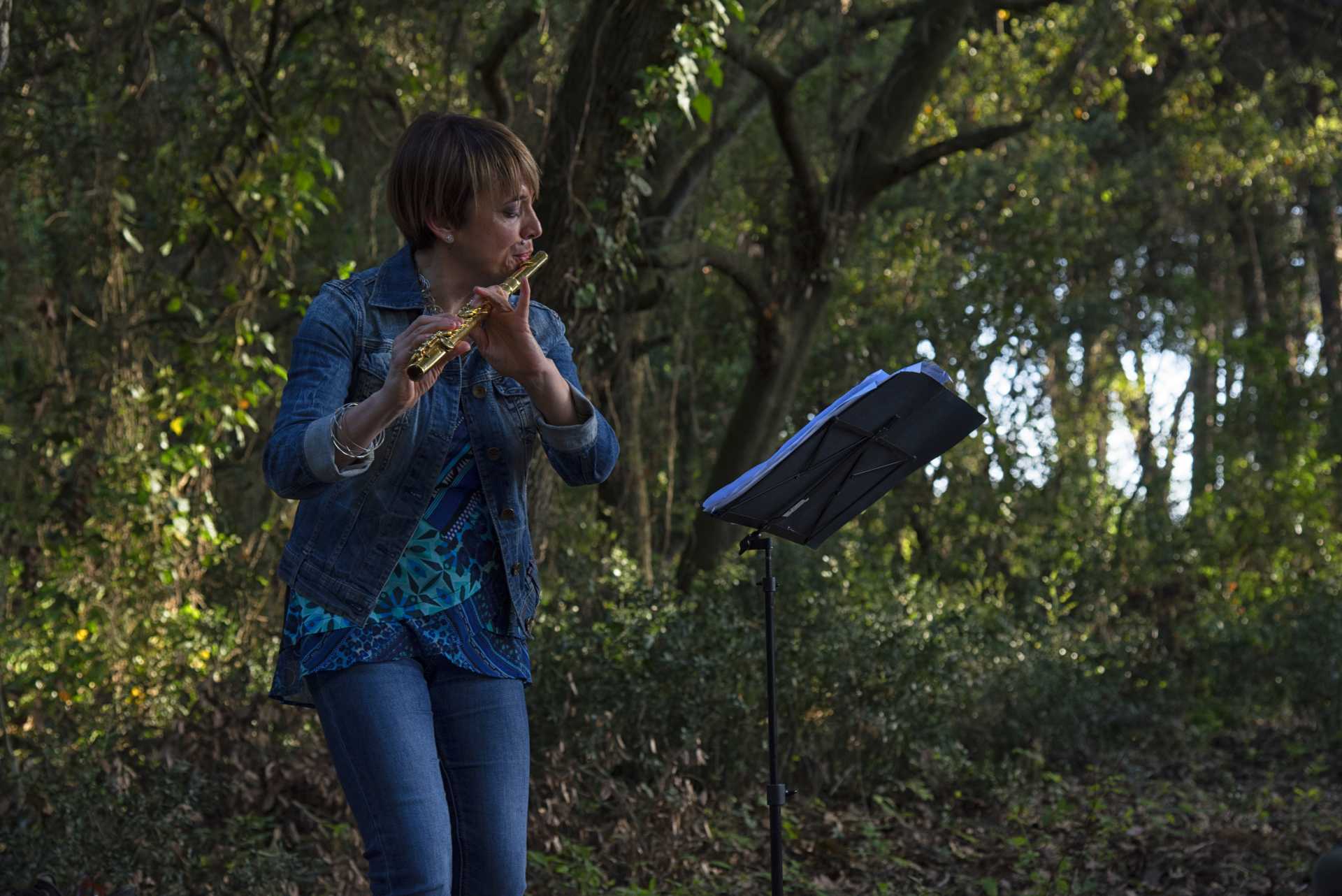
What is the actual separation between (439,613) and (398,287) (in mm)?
552

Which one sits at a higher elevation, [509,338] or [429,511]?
[509,338]

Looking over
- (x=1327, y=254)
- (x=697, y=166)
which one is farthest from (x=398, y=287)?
(x=1327, y=254)

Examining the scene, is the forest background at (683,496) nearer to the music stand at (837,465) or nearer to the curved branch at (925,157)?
the curved branch at (925,157)

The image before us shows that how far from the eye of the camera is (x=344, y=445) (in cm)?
221

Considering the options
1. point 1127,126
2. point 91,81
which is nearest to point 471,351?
point 91,81

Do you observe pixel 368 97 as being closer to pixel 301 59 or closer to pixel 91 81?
pixel 301 59

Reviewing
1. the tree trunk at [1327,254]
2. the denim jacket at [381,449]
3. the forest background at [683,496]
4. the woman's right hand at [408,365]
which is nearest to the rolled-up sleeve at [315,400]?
the denim jacket at [381,449]

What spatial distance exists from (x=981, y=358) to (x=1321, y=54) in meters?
4.18

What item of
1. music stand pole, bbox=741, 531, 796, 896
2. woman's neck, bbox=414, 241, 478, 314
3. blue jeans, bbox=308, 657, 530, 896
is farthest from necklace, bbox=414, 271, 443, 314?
music stand pole, bbox=741, 531, 796, 896

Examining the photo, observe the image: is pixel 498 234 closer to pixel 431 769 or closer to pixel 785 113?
pixel 431 769

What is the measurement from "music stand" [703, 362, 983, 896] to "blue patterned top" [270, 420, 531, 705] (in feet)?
2.54

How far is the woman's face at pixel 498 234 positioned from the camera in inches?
96.5

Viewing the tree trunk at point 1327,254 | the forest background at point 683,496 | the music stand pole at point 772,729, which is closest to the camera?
the music stand pole at point 772,729

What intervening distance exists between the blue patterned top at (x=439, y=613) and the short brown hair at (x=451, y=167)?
0.36 metres
